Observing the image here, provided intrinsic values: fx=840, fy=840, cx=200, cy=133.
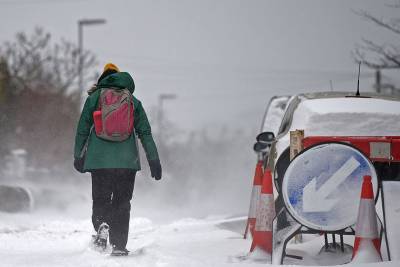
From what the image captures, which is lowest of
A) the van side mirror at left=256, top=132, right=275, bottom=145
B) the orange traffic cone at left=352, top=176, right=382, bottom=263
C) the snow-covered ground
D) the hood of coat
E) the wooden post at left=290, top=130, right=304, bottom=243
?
the snow-covered ground

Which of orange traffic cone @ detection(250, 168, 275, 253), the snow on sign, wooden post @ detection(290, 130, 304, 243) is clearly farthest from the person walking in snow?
the snow on sign

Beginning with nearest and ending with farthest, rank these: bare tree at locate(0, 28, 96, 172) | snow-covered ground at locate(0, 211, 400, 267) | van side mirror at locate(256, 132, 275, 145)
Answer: snow-covered ground at locate(0, 211, 400, 267) → van side mirror at locate(256, 132, 275, 145) → bare tree at locate(0, 28, 96, 172)

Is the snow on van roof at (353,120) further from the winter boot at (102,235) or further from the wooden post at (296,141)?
the winter boot at (102,235)

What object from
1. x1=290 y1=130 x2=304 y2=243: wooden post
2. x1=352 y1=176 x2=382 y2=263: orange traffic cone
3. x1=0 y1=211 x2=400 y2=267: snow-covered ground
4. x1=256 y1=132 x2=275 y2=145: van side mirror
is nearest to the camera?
x1=352 y1=176 x2=382 y2=263: orange traffic cone

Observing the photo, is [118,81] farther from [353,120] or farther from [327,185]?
[353,120]

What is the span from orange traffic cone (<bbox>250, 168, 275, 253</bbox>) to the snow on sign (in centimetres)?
54

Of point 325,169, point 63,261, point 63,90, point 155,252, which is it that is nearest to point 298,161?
point 325,169

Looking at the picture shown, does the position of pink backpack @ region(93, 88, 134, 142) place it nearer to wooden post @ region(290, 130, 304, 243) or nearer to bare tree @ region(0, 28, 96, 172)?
wooden post @ region(290, 130, 304, 243)

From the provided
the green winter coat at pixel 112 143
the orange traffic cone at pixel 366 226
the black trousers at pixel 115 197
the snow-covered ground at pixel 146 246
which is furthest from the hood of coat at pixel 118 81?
the orange traffic cone at pixel 366 226

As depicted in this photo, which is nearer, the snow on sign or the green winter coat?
the snow on sign

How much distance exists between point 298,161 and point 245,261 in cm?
99

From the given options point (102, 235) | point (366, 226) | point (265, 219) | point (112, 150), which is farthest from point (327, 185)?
point (102, 235)

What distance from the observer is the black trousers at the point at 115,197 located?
23.2 feet

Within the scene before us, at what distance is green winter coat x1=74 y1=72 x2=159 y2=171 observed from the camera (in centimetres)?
703
